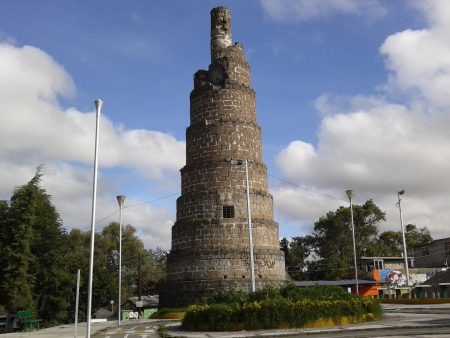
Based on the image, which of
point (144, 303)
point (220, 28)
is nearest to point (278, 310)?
point (220, 28)

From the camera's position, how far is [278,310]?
19.5 metres

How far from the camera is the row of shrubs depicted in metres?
19.5

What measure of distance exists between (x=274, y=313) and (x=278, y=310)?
0.67 feet

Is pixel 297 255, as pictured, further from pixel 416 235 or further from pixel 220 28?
pixel 220 28

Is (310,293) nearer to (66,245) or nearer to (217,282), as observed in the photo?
(217,282)

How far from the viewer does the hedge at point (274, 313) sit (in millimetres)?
19438

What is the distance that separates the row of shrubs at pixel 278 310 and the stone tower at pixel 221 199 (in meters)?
11.7

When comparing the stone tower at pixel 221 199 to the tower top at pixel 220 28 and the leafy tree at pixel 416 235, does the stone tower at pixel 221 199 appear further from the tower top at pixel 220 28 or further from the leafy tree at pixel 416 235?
the leafy tree at pixel 416 235

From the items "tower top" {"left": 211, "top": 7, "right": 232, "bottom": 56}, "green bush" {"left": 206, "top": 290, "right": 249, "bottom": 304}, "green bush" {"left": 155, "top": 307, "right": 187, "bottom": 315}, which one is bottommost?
"green bush" {"left": 155, "top": 307, "right": 187, "bottom": 315}

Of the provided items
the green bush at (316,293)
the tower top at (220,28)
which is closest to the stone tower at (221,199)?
the tower top at (220,28)

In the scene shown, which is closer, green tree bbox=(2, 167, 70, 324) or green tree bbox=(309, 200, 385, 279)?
green tree bbox=(2, 167, 70, 324)

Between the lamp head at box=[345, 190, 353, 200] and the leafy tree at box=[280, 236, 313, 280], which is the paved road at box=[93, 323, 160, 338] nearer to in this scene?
the lamp head at box=[345, 190, 353, 200]

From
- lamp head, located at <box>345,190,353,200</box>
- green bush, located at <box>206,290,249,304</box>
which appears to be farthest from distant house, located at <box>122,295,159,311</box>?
green bush, located at <box>206,290,249,304</box>

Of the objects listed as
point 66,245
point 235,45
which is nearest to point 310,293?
point 235,45
